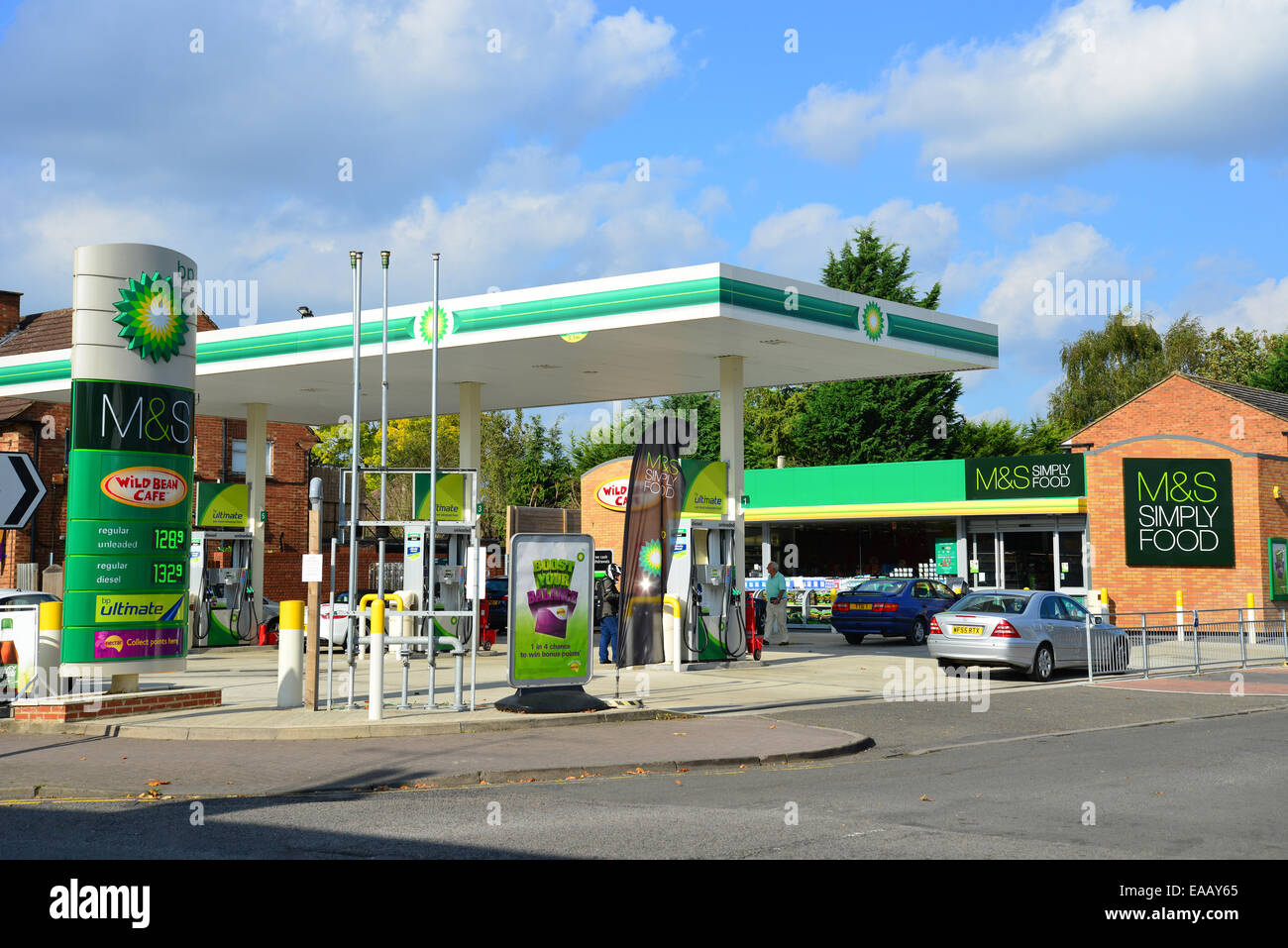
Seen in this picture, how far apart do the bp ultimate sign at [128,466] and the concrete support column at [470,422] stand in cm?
1202

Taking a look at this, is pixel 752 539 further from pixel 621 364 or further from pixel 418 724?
pixel 418 724

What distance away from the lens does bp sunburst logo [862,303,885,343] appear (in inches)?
858

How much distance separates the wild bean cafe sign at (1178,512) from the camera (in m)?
32.0

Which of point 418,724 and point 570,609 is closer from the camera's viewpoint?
point 418,724

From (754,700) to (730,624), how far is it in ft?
16.8

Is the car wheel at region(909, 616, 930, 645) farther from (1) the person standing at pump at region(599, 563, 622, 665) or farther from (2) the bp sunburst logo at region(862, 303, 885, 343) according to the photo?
(2) the bp sunburst logo at region(862, 303, 885, 343)

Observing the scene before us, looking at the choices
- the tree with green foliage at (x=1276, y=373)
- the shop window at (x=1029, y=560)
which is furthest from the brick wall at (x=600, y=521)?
the tree with green foliage at (x=1276, y=373)

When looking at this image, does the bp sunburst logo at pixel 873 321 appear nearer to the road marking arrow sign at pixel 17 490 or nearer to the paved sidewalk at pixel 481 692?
the paved sidewalk at pixel 481 692

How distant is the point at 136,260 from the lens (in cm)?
1507

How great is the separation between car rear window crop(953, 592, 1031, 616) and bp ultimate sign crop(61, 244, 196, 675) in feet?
40.0

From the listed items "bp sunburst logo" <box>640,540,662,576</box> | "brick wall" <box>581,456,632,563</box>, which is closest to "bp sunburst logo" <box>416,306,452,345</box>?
"bp sunburst logo" <box>640,540,662,576</box>

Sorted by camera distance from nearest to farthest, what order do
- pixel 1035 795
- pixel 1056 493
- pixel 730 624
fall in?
pixel 1035 795 → pixel 730 624 → pixel 1056 493

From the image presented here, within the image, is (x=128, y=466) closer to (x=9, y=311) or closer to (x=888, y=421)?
(x=9, y=311)
